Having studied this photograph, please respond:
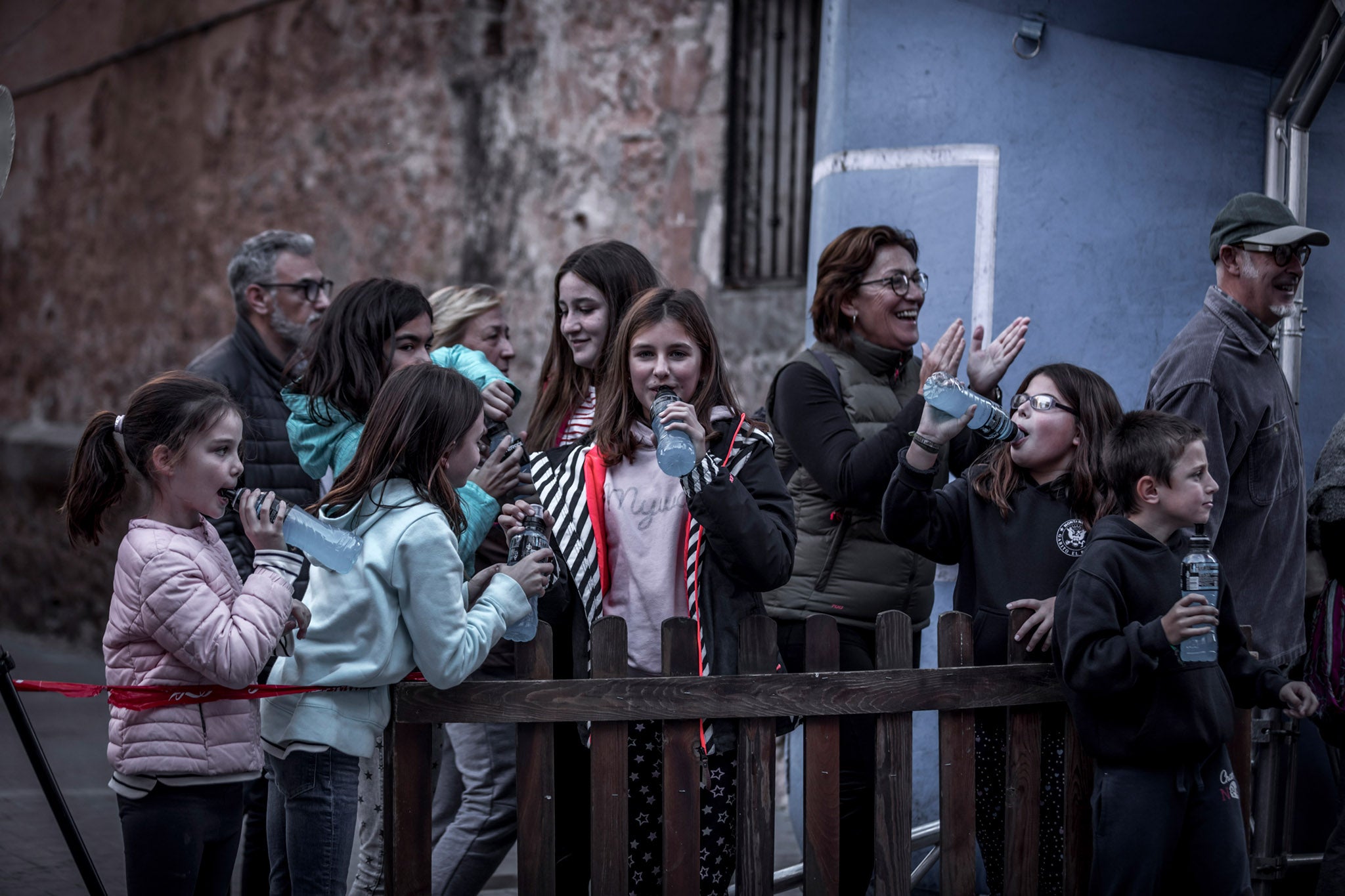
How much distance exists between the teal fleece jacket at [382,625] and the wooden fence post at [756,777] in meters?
0.51

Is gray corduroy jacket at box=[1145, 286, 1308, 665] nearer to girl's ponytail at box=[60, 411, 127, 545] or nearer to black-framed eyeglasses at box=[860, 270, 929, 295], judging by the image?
black-framed eyeglasses at box=[860, 270, 929, 295]

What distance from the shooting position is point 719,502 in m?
2.93

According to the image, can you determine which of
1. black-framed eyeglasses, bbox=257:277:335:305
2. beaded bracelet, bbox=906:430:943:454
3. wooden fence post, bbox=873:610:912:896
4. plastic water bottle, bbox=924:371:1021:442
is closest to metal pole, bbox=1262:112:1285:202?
plastic water bottle, bbox=924:371:1021:442

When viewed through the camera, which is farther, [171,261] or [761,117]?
[171,261]

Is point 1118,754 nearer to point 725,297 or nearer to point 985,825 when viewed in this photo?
point 985,825

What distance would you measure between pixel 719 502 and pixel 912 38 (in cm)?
246

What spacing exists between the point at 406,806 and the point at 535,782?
0.92 feet

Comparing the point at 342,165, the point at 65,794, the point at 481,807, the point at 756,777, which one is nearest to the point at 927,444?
the point at 756,777

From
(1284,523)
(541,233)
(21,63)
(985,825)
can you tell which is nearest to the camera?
(985,825)

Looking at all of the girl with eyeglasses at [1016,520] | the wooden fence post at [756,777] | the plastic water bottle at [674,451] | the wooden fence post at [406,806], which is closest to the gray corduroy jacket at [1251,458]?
the girl with eyeglasses at [1016,520]

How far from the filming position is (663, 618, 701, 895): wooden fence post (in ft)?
9.91

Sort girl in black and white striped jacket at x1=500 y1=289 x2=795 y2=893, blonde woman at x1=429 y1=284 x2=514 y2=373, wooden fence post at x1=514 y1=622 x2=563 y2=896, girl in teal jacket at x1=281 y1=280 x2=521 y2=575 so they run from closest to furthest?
1. wooden fence post at x1=514 y1=622 x2=563 y2=896
2. girl in black and white striped jacket at x1=500 y1=289 x2=795 y2=893
3. girl in teal jacket at x1=281 y1=280 x2=521 y2=575
4. blonde woman at x1=429 y1=284 x2=514 y2=373

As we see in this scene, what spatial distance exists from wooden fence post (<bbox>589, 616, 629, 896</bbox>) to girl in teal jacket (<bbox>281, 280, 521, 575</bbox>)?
589mm

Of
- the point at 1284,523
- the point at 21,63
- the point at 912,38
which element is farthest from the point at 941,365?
the point at 21,63
